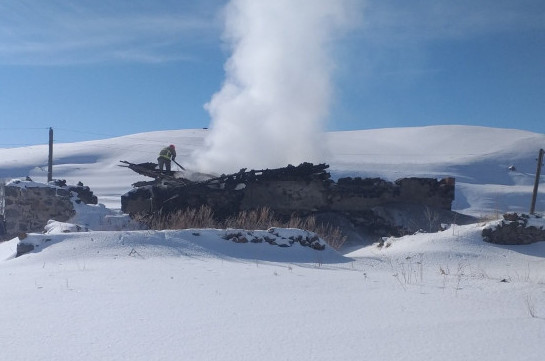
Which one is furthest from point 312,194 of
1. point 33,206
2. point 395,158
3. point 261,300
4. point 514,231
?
point 395,158

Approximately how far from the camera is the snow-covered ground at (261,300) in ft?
13.4

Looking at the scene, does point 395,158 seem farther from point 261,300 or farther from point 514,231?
point 261,300

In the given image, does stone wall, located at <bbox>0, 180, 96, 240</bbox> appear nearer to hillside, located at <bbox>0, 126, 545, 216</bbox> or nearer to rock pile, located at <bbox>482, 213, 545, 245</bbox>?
rock pile, located at <bbox>482, 213, 545, 245</bbox>

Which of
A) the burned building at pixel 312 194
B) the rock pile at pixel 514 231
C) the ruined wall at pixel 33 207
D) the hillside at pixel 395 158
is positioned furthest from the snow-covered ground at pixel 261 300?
the hillside at pixel 395 158

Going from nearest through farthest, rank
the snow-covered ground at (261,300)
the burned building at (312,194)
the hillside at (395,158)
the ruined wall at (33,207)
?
the snow-covered ground at (261,300) → the ruined wall at (33,207) → the burned building at (312,194) → the hillside at (395,158)

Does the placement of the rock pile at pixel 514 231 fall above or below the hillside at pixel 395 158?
below

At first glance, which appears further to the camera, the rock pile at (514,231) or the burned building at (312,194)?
the burned building at (312,194)

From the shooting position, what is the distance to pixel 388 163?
176ft

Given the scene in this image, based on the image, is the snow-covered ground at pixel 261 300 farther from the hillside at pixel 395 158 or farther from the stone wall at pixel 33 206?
the hillside at pixel 395 158

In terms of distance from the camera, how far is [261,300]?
5652mm

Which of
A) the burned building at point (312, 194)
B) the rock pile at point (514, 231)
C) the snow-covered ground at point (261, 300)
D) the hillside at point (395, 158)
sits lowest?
the snow-covered ground at point (261, 300)

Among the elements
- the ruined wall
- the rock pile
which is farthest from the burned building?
the rock pile

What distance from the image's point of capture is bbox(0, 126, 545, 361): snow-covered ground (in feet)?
13.4

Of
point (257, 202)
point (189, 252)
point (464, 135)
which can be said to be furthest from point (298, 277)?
point (464, 135)
